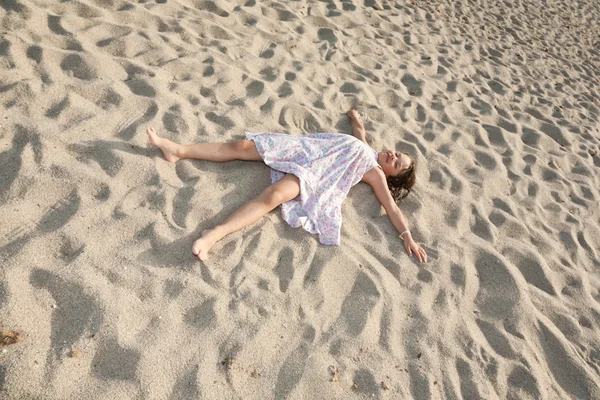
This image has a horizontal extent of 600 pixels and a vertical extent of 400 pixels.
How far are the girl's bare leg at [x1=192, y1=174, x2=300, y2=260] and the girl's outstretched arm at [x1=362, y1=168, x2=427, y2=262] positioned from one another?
24.8 inches

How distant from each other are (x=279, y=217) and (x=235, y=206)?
0.28 meters

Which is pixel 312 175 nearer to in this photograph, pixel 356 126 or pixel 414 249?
pixel 414 249

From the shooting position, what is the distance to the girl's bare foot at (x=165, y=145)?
2.74 meters

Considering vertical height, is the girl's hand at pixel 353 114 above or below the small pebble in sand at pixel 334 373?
above

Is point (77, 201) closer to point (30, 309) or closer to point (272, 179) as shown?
point (30, 309)

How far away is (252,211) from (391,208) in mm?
989

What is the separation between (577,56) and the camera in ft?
21.3

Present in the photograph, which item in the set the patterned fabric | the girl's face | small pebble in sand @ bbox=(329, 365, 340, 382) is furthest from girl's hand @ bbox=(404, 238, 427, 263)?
small pebble in sand @ bbox=(329, 365, 340, 382)

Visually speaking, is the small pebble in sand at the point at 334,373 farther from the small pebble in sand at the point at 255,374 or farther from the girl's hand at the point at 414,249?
the girl's hand at the point at 414,249

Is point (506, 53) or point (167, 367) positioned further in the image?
point (506, 53)

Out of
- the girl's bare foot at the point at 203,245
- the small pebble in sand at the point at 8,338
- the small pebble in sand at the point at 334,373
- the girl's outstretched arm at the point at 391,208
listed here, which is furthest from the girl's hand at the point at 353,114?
the small pebble in sand at the point at 8,338

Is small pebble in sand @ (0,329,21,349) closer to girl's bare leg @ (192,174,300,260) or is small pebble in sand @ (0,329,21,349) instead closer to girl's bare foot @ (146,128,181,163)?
girl's bare leg @ (192,174,300,260)

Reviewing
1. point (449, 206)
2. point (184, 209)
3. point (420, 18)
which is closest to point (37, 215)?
point (184, 209)

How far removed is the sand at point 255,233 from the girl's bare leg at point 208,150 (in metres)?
0.09
